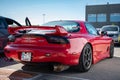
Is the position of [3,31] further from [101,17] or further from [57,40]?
[101,17]

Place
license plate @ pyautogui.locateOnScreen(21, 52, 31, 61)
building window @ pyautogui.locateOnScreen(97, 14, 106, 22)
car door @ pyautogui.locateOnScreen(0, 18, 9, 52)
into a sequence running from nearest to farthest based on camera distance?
license plate @ pyautogui.locateOnScreen(21, 52, 31, 61), car door @ pyautogui.locateOnScreen(0, 18, 9, 52), building window @ pyautogui.locateOnScreen(97, 14, 106, 22)

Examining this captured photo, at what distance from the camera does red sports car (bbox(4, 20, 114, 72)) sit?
18.0ft

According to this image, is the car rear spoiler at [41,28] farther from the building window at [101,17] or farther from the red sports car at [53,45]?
the building window at [101,17]

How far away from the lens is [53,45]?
5.52 m

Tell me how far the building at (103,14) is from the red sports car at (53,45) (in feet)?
135

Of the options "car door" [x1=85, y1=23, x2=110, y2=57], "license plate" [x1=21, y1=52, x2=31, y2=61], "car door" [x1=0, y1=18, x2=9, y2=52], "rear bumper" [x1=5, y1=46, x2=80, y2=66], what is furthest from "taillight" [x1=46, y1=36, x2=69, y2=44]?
"car door" [x1=0, y1=18, x2=9, y2=52]

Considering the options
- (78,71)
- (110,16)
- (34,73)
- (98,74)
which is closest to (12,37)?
(34,73)

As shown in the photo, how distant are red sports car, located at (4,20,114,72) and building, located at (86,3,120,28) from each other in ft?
135

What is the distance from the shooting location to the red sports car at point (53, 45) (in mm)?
5492

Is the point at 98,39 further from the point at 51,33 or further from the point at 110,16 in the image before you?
the point at 110,16

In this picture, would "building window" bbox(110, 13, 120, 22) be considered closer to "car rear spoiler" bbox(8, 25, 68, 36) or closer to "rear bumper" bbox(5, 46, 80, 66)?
"car rear spoiler" bbox(8, 25, 68, 36)

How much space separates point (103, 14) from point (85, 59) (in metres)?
42.7

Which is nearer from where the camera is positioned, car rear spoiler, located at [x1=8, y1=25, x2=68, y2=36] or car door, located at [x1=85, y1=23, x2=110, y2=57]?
car rear spoiler, located at [x1=8, y1=25, x2=68, y2=36]

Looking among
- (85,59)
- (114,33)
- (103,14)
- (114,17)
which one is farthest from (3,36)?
(103,14)
